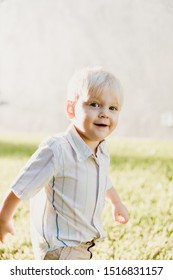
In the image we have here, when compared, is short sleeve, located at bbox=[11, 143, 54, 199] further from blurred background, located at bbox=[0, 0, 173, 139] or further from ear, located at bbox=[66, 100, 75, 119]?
blurred background, located at bbox=[0, 0, 173, 139]

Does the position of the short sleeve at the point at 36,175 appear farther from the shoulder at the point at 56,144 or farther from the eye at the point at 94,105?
the eye at the point at 94,105

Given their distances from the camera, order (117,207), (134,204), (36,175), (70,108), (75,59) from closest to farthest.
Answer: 1. (36,175)
2. (70,108)
3. (117,207)
4. (134,204)
5. (75,59)

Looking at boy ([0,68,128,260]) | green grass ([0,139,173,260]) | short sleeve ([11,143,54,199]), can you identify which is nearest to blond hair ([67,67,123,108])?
boy ([0,68,128,260])

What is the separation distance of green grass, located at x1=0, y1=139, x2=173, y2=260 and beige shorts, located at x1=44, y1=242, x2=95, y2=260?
299 mm

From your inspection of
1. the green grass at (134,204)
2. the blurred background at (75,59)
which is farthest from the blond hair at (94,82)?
the blurred background at (75,59)

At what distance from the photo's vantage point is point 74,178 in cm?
113

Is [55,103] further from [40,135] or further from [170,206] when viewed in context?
[170,206]

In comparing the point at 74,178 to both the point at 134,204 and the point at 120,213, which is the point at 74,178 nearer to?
the point at 120,213

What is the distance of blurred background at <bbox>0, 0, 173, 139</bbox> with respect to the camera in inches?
110

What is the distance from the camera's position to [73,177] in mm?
1133

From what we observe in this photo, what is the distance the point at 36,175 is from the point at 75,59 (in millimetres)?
2116

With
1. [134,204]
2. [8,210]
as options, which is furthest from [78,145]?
[134,204]

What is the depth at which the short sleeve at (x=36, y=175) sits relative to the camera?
1084 mm
